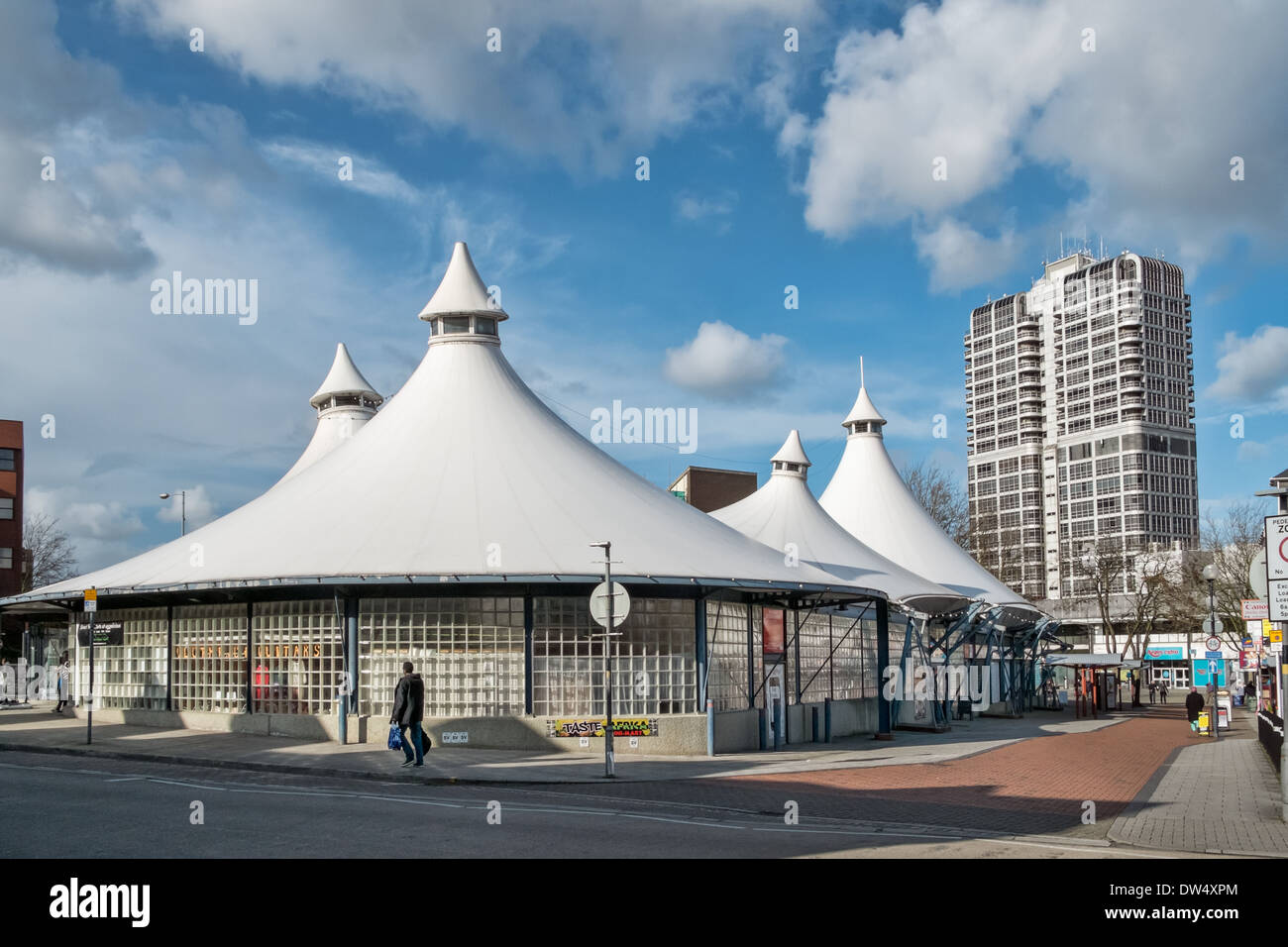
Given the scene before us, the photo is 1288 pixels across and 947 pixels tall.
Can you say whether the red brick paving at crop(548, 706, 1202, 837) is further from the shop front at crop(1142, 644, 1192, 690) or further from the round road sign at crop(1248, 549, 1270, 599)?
the shop front at crop(1142, 644, 1192, 690)

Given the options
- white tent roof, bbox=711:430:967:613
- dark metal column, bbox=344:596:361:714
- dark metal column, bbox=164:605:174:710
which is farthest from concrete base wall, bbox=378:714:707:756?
white tent roof, bbox=711:430:967:613

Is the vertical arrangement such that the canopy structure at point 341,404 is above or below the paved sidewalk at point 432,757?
above

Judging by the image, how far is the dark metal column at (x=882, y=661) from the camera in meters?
33.3

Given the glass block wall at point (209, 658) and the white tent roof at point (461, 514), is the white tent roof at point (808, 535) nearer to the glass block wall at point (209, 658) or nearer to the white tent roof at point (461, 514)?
the white tent roof at point (461, 514)

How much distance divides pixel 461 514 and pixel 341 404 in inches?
865

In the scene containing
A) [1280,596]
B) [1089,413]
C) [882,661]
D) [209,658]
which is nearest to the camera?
[1280,596]

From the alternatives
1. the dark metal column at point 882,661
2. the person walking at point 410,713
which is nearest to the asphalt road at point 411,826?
the person walking at point 410,713

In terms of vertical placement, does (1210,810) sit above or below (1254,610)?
below

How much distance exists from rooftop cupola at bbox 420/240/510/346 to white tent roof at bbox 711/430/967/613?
1260 centimetres

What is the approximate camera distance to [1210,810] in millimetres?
16953

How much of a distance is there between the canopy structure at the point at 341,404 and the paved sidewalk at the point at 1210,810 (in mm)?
30026

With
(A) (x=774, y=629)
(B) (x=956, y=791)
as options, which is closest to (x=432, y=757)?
(B) (x=956, y=791)

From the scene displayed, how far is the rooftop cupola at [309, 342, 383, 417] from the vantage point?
4547 centimetres

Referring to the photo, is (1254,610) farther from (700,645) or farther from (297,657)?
(297,657)
